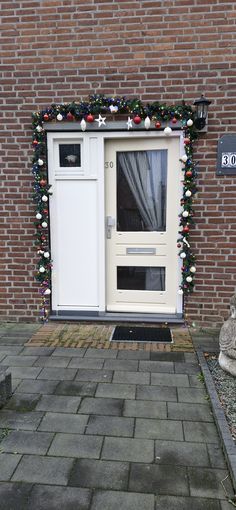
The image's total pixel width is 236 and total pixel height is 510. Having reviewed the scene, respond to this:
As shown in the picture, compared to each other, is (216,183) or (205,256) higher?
(216,183)

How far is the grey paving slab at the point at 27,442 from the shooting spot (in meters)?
2.67

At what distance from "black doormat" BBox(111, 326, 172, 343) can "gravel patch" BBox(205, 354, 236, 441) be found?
713mm

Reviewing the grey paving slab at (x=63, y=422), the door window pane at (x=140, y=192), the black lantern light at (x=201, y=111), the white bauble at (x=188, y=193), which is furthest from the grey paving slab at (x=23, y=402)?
the black lantern light at (x=201, y=111)

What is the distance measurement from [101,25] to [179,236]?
263cm

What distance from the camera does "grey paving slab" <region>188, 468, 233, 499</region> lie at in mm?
2273

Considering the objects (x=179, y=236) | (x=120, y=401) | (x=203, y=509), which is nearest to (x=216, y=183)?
(x=179, y=236)

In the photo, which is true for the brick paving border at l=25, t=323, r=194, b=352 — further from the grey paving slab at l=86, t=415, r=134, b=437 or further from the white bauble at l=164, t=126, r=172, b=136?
the white bauble at l=164, t=126, r=172, b=136

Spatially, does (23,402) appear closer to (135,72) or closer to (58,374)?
(58,374)

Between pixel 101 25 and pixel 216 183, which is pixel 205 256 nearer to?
pixel 216 183

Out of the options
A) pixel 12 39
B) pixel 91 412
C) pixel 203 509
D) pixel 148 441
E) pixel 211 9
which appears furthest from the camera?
pixel 12 39

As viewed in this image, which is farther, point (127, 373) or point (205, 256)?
point (205, 256)

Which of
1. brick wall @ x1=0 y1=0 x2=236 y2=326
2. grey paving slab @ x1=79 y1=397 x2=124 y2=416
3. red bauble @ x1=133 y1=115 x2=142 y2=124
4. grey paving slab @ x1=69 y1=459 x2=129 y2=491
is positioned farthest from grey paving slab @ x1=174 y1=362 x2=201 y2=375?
red bauble @ x1=133 y1=115 x2=142 y2=124

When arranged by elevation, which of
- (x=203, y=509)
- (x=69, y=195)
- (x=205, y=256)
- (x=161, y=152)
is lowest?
(x=203, y=509)

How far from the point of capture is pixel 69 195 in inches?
195
